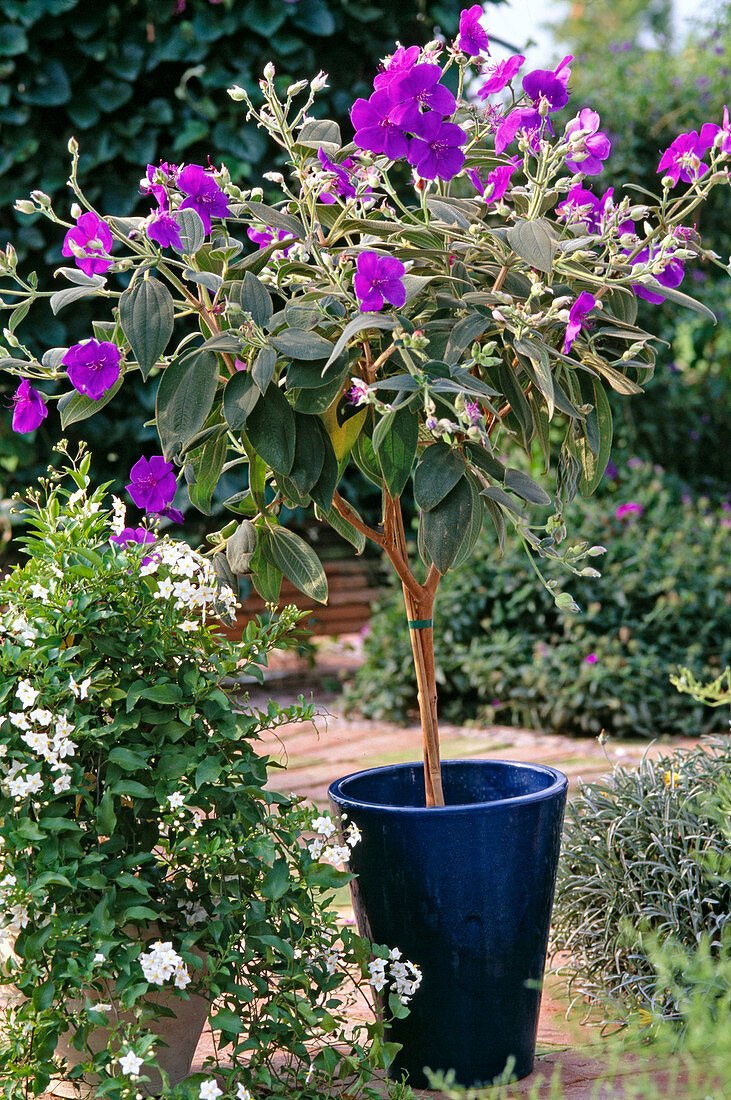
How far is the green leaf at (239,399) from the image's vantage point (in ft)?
4.46

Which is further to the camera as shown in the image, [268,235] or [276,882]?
[268,235]

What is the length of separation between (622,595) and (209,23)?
247 centimetres

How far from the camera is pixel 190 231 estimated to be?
1393 millimetres

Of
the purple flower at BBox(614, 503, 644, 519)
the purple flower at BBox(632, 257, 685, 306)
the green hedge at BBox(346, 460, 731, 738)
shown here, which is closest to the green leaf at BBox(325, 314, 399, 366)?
the purple flower at BBox(632, 257, 685, 306)

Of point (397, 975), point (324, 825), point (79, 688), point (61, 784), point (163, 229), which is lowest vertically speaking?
point (397, 975)

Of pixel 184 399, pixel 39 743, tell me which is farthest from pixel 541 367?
pixel 39 743

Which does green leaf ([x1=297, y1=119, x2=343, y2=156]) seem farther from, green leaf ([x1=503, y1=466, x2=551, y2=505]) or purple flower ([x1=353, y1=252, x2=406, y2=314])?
green leaf ([x1=503, y1=466, x2=551, y2=505])

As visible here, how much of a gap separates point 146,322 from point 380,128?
38cm

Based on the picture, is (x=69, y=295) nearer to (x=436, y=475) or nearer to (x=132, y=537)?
(x=132, y=537)

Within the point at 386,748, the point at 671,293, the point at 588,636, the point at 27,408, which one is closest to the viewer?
the point at 671,293

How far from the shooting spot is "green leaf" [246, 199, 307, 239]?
4.84 feet

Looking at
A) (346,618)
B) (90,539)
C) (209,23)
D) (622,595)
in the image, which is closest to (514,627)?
(622,595)

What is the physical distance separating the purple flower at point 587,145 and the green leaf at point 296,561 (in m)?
0.63

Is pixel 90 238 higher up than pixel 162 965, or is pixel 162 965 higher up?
pixel 90 238
